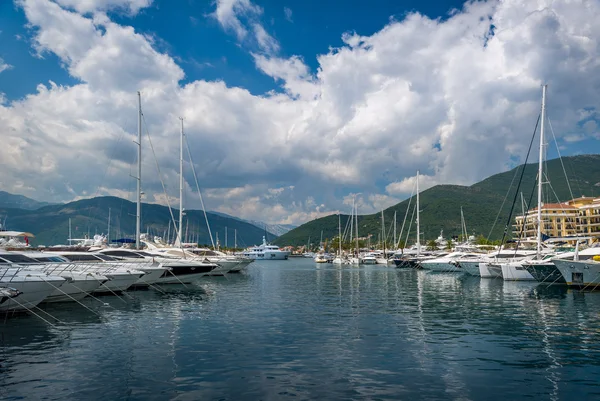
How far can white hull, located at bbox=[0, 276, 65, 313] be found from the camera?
78.6ft

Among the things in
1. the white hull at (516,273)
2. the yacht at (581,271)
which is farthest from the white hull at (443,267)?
the yacht at (581,271)

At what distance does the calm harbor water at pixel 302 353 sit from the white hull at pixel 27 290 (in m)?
1.14

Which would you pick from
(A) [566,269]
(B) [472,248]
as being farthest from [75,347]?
(B) [472,248]

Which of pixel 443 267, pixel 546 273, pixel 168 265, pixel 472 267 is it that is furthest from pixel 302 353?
pixel 443 267

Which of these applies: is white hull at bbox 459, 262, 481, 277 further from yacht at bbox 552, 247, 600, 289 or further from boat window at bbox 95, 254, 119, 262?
boat window at bbox 95, 254, 119, 262

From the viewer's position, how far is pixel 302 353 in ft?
56.6

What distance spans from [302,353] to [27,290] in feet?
54.7

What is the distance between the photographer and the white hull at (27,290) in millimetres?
23969

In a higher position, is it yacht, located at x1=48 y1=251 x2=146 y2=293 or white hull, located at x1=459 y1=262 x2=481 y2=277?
yacht, located at x1=48 y1=251 x2=146 y2=293

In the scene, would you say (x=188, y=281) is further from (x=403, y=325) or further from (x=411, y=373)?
(x=411, y=373)

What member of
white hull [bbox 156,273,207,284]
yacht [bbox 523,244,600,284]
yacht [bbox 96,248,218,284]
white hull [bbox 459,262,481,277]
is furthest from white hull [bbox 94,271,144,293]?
white hull [bbox 459,262,481,277]

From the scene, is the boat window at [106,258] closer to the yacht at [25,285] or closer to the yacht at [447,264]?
the yacht at [25,285]

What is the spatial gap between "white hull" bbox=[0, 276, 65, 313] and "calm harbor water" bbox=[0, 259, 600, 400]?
1.14 m

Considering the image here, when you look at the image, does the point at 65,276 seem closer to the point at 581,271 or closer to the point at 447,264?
the point at 581,271
